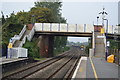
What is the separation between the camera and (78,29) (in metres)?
48.2

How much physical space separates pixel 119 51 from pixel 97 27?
24565 millimetres

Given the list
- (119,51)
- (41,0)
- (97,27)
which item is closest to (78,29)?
(97,27)

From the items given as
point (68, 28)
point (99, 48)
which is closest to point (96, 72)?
point (99, 48)

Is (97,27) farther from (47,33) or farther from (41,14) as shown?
(41,14)

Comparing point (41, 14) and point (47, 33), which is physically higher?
point (41, 14)

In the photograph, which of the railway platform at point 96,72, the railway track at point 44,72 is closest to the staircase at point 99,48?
the railway track at point 44,72

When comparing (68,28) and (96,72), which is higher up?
(68,28)

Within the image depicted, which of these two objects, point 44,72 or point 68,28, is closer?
point 44,72

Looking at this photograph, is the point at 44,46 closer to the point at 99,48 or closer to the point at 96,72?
the point at 99,48

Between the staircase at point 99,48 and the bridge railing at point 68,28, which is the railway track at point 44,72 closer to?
the staircase at point 99,48

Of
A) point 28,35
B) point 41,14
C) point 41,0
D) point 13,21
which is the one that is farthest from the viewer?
point 41,0

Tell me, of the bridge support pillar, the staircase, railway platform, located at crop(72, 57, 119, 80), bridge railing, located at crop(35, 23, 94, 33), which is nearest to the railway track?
railway platform, located at crop(72, 57, 119, 80)

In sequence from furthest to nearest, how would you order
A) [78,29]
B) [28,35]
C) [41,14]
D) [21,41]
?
[41,14] → [78,29] → [28,35] → [21,41]

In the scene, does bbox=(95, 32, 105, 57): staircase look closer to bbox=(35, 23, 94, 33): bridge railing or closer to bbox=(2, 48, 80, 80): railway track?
bbox=(35, 23, 94, 33): bridge railing
